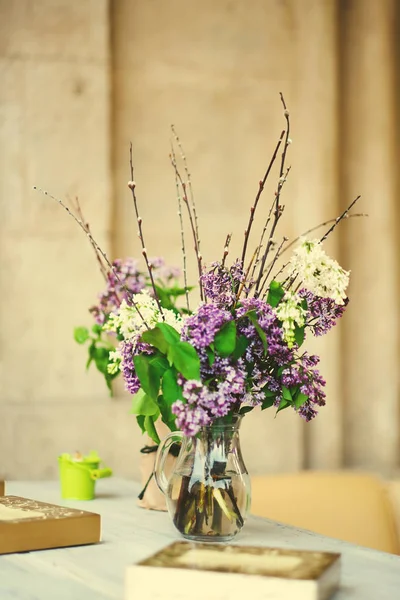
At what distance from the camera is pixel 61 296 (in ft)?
9.27

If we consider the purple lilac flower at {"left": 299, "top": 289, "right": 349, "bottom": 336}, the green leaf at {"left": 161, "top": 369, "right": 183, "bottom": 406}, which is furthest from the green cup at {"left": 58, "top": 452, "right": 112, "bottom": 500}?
the purple lilac flower at {"left": 299, "top": 289, "right": 349, "bottom": 336}

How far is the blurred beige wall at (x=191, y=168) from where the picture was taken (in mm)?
2809

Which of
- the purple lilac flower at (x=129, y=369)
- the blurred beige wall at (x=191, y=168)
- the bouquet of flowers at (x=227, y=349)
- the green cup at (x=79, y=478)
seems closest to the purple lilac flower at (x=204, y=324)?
the bouquet of flowers at (x=227, y=349)

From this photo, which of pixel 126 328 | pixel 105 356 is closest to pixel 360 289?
pixel 105 356

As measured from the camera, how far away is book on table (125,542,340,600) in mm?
955

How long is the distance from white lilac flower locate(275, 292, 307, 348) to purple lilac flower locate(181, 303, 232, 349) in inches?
3.1

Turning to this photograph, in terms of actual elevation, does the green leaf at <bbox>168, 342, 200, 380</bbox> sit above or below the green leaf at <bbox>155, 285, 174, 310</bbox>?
below

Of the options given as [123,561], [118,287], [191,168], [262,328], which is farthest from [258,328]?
[191,168]

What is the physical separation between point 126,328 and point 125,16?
182cm

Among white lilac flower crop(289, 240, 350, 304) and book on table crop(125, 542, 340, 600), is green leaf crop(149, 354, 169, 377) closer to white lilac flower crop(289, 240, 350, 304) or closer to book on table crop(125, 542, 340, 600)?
white lilac flower crop(289, 240, 350, 304)

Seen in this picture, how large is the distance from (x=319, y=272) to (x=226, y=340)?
0.19 m

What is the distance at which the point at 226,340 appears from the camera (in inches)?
52.4

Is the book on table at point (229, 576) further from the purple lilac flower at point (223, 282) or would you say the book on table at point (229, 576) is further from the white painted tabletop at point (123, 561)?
the purple lilac flower at point (223, 282)

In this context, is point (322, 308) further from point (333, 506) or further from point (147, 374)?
point (333, 506)
